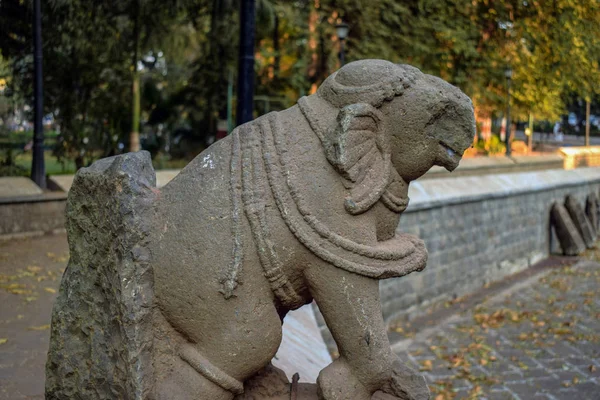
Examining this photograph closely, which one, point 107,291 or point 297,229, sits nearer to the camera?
point 297,229

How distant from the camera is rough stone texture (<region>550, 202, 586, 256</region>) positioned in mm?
12617

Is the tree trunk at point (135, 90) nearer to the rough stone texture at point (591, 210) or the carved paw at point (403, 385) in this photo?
the rough stone texture at point (591, 210)

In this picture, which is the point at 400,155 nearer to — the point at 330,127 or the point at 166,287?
the point at 330,127

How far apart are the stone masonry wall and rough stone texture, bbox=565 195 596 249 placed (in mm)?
534

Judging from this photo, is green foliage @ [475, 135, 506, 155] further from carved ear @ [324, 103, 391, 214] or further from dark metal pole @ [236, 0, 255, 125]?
carved ear @ [324, 103, 391, 214]

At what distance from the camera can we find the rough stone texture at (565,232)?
1262 centimetres

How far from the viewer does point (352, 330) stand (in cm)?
242

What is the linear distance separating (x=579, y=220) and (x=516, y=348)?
7.09 meters

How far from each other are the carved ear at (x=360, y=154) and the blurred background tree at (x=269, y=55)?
38.3ft

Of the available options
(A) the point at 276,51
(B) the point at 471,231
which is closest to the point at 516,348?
(B) the point at 471,231

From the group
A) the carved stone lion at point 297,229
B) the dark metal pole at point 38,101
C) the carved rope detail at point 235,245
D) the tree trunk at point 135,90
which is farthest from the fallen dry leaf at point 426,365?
the tree trunk at point 135,90

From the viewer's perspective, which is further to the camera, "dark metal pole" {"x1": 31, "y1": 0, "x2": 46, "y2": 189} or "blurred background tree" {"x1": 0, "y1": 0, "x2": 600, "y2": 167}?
"blurred background tree" {"x1": 0, "y1": 0, "x2": 600, "y2": 167}

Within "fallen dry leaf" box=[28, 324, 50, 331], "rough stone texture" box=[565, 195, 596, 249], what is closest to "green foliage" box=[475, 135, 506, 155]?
"rough stone texture" box=[565, 195, 596, 249]

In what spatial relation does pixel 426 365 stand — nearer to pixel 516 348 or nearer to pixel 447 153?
pixel 516 348
